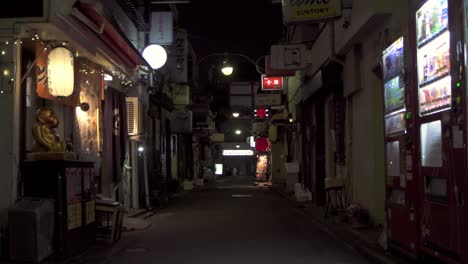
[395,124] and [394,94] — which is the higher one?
[394,94]

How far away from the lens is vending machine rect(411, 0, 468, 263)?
6.64m

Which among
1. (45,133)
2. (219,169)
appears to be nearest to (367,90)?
(45,133)

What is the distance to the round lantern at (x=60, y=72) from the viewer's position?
1083 centimetres

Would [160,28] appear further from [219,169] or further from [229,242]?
[219,169]

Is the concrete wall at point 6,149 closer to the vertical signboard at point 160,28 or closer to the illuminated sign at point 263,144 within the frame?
the vertical signboard at point 160,28

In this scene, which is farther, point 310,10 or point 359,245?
point 310,10

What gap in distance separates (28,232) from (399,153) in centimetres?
645

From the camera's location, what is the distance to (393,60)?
9.58 m

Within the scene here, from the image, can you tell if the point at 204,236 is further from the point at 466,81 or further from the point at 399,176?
the point at 466,81

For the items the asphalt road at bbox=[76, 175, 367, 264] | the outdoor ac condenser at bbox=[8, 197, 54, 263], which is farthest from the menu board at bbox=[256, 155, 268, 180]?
the outdoor ac condenser at bbox=[8, 197, 54, 263]

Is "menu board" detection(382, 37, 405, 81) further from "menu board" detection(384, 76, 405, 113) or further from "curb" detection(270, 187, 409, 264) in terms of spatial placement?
"curb" detection(270, 187, 409, 264)

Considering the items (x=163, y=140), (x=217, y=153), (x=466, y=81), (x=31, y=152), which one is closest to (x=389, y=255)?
(x=466, y=81)

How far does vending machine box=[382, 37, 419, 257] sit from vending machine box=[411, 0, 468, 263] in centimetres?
33

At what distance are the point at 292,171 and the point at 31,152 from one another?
19981 mm
